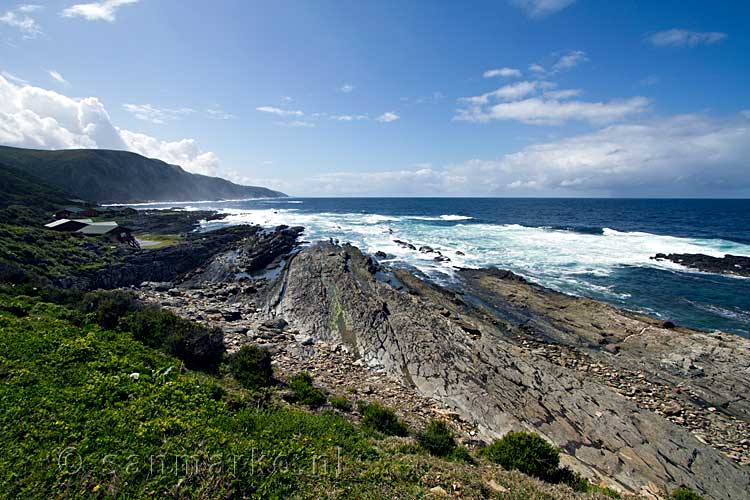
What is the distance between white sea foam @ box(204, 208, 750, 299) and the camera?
1622 inches

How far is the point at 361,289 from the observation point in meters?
31.0

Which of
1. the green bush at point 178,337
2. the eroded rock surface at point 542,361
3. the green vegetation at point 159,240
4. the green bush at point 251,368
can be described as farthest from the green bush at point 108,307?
the green vegetation at point 159,240

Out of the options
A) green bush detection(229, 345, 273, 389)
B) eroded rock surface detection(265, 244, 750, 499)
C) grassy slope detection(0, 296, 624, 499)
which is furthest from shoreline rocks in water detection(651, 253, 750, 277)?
green bush detection(229, 345, 273, 389)

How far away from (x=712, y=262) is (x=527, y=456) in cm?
5132

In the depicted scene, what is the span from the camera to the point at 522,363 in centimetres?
1914

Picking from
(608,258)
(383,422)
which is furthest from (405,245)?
(383,422)

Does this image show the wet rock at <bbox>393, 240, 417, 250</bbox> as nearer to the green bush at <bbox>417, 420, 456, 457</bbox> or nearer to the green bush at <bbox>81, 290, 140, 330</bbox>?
the green bush at <bbox>81, 290, 140, 330</bbox>

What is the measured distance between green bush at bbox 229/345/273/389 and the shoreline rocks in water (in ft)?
172

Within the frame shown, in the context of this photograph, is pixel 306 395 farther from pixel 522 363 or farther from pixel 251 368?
pixel 522 363

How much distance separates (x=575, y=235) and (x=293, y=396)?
7139 cm

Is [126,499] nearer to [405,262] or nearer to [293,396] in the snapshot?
[293,396]

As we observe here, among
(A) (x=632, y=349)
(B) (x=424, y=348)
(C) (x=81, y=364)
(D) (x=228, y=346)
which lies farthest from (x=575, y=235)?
A: (C) (x=81, y=364)
